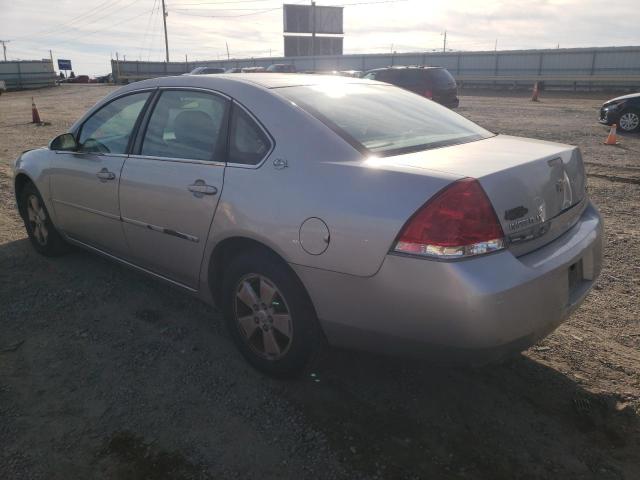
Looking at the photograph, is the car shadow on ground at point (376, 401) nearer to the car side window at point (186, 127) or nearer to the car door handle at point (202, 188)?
the car door handle at point (202, 188)

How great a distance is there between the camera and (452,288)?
2.14m

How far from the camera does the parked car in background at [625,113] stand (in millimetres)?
12734

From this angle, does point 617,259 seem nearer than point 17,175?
Yes

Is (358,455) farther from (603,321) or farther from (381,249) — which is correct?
(603,321)

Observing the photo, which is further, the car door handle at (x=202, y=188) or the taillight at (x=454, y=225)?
the car door handle at (x=202, y=188)

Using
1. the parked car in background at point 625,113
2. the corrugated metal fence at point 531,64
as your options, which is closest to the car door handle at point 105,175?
the parked car in background at point 625,113

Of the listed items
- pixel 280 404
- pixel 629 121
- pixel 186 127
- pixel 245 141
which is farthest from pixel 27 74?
pixel 280 404

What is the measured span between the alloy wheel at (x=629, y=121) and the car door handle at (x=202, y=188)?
518 inches

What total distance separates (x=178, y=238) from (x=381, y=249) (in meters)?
1.49

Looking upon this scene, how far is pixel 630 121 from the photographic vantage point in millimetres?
12852

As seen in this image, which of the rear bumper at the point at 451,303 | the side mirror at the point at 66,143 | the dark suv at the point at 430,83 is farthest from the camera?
the dark suv at the point at 430,83

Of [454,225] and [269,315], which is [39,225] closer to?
[269,315]

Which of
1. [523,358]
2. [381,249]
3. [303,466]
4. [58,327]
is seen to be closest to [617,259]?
[523,358]

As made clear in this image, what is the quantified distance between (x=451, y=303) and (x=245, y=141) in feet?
4.82
